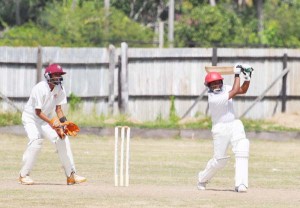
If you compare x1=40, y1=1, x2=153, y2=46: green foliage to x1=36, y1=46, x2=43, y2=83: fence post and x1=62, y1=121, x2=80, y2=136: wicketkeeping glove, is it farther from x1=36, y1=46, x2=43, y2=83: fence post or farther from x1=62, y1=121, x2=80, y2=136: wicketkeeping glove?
x1=62, y1=121, x2=80, y2=136: wicketkeeping glove

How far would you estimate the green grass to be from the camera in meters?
31.0

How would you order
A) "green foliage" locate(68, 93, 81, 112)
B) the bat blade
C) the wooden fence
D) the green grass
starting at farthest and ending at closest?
1. the wooden fence
2. "green foliage" locate(68, 93, 81, 112)
3. the green grass
4. the bat blade

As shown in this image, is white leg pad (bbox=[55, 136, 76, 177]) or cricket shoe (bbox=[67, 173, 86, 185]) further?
cricket shoe (bbox=[67, 173, 86, 185])

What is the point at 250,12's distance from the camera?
68.2m

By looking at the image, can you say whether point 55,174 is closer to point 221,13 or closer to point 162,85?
point 162,85

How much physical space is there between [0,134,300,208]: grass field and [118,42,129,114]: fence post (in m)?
4.46

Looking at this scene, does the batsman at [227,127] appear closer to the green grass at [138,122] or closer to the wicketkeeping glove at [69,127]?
the wicketkeeping glove at [69,127]

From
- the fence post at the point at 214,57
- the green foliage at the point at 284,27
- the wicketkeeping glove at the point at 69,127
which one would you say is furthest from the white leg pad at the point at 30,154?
the green foliage at the point at 284,27

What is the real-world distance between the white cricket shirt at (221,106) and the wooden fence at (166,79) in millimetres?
15596

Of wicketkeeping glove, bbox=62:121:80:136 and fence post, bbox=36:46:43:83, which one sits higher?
fence post, bbox=36:46:43:83

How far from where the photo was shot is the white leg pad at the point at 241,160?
18203mm

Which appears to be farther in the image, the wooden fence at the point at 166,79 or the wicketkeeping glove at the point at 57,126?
the wooden fence at the point at 166,79

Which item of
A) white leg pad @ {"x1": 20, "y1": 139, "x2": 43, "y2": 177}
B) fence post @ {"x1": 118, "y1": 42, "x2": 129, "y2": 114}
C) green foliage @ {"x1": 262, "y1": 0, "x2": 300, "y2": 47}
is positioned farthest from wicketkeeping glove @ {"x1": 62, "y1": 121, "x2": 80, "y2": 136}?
green foliage @ {"x1": 262, "y1": 0, "x2": 300, "y2": 47}

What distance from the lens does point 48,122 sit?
19.1 metres
